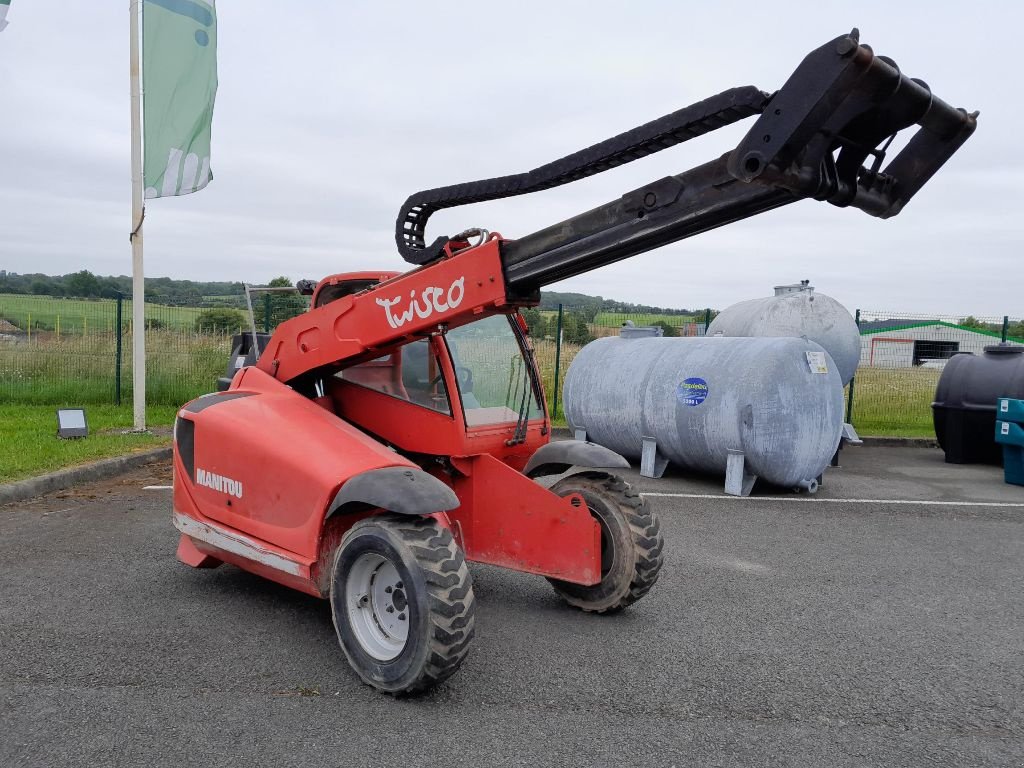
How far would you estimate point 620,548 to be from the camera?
4.95m

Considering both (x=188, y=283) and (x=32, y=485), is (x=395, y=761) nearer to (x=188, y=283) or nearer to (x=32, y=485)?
(x=32, y=485)

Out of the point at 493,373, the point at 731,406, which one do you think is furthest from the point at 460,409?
the point at 731,406

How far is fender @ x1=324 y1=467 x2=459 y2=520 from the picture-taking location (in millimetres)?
3941

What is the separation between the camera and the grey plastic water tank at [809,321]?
1235 centimetres

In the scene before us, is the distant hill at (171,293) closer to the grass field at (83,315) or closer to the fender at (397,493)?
the grass field at (83,315)

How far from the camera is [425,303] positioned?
445 cm

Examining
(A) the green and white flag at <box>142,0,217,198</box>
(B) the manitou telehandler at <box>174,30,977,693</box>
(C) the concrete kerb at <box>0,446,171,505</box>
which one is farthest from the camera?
(A) the green and white flag at <box>142,0,217,198</box>

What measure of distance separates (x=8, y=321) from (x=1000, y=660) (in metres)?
15.9

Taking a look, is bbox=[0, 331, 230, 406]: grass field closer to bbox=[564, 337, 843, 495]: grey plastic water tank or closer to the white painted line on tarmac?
bbox=[564, 337, 843, 495]: grey plastic water tank

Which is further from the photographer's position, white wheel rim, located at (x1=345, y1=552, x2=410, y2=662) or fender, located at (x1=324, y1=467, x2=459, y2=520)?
white wheel rim, located at (x1=345, y1=552, x2=410, y2=662)

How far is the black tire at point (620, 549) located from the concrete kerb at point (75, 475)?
18.4ft

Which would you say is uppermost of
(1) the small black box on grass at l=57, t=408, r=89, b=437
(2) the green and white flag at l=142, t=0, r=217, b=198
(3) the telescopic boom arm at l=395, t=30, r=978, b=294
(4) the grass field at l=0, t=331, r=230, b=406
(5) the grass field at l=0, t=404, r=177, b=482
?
(2) the green and white flag at l=142, t=0, r=217, b=198

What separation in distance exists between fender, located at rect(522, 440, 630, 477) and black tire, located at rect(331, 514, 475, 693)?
4.41 ft

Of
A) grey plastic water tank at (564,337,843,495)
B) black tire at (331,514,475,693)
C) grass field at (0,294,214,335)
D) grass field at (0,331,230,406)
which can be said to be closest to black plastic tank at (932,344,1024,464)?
grey plastic water tank at (564,337,843,495)
